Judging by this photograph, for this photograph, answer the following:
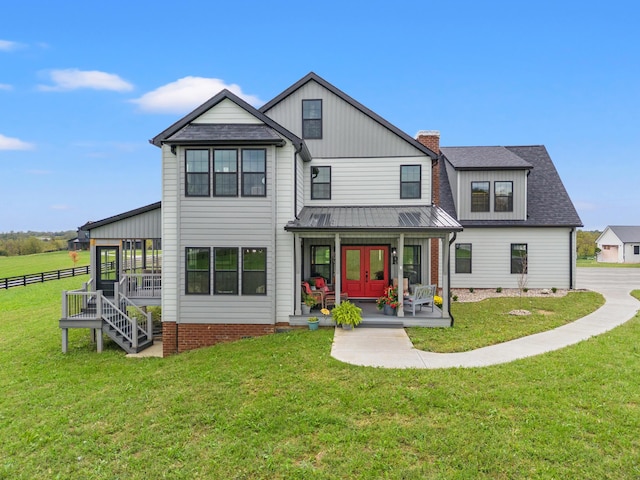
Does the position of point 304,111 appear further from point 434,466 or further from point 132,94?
point 132,94

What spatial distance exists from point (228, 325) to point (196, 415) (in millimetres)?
4637

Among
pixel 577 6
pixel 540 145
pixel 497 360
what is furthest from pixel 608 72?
pixel 497 360

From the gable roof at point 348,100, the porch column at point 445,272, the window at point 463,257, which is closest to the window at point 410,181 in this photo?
the gable roof at point 348,100

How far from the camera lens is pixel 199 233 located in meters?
10.2

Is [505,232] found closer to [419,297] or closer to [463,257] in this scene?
[463,257]

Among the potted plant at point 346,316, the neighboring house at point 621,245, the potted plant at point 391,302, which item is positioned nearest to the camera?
the potted plant at point 346,316

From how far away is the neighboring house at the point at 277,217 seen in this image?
10.2 metres

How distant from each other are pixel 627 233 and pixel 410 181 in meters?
51.7

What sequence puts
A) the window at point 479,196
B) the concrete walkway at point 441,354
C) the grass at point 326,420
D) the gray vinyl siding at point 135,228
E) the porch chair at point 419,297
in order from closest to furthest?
the grass at point 326,420
the concrete walkway at point 441,354
the porch chair at point 419,297
the gray vinyl siding at point 135,228
the window at point 479,196

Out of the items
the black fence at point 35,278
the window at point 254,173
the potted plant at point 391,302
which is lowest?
the black fence at point 35,278

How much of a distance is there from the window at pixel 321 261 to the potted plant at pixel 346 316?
3.07m

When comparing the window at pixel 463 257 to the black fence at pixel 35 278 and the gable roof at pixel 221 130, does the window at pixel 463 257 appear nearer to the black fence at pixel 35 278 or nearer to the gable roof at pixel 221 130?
the gable roof at pixel 221 130

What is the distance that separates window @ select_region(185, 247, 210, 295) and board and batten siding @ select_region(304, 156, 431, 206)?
457 centimetres

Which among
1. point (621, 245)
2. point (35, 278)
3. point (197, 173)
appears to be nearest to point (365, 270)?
point (197, 173)
